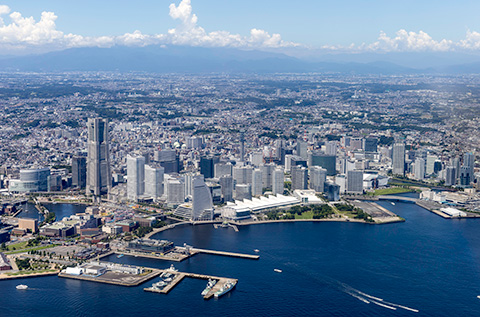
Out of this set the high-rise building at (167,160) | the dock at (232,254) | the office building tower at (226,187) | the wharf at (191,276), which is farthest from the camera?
the high-rise building at (167,160)

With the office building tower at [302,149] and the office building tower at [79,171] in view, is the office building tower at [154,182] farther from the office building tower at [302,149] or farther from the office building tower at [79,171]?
the office building tower at [302,149]

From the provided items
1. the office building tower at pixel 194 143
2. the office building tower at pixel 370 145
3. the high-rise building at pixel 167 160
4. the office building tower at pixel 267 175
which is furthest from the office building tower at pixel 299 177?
the office building tower at pixel 194 143

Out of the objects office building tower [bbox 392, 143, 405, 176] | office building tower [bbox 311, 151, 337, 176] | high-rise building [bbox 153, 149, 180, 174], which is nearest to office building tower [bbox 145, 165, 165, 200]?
high-rise building [bbox 153, 149, 180, 174]

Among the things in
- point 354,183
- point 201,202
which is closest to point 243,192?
point 201,202

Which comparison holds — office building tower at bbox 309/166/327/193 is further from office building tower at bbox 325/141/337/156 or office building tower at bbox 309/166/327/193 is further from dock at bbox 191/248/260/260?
dock at bbox 191/248/260/260

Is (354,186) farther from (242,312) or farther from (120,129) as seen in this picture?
(120,129)

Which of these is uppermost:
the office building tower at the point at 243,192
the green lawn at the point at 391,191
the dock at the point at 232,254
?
the office building tower at the point at 243,192

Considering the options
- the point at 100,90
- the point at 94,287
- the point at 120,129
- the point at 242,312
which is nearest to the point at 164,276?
the point at 94,287

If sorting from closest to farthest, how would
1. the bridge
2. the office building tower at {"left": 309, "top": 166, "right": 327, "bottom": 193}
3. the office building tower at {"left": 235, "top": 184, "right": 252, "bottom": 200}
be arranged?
the office building tower at {"left": 235, "top": 184, "right": 252, "bottom": 200}, the bridge, the office building tower at {"left": 309, "top": 166, "right": 327, "bottom": 193}
